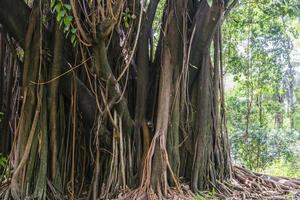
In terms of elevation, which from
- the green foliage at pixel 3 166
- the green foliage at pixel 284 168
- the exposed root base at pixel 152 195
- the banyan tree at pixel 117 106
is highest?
the banyan tree at pixel 117 106

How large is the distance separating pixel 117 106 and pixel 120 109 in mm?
28

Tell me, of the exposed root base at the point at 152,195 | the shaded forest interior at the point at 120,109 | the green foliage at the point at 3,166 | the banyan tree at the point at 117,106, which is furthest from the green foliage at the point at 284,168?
the green foliage at the point at 3,166

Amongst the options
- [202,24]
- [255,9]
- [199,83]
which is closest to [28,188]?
[199,83]

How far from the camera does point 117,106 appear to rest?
250cm

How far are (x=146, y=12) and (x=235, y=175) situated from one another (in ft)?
4.69

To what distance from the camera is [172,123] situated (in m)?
2.63

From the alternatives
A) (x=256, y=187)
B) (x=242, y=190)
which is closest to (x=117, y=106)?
(x=242, y=190)

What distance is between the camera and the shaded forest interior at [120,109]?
94.8 inches

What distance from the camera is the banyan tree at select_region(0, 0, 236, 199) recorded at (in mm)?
2406

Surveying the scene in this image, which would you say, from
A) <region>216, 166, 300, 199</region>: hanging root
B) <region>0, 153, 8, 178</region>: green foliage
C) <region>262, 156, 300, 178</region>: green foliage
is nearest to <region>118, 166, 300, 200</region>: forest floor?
<region>216, 166, 300, 199</region>: hanging root

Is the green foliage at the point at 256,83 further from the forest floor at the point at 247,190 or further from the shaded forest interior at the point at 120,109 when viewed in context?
the forest floor at the point at 247,190

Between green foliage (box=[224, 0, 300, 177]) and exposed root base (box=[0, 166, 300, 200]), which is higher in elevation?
green foliage (box=[224, 0, 300, 177])

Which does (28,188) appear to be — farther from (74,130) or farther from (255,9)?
(255,9)

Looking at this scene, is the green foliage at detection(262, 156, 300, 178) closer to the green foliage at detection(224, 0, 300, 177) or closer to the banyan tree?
the green foliage at detection(224, 0, 300, 177)
